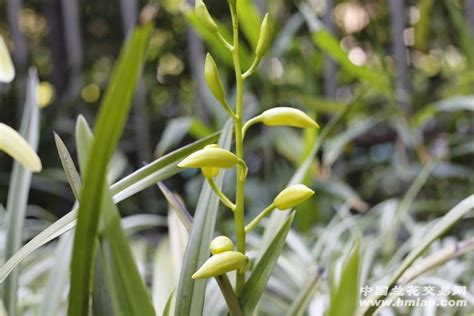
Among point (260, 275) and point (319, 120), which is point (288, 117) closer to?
point (260, 275)

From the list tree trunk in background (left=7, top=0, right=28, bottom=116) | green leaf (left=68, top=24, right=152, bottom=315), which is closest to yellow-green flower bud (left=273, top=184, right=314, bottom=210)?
green leaf (left=68, top=24, right=152, bottom=315)

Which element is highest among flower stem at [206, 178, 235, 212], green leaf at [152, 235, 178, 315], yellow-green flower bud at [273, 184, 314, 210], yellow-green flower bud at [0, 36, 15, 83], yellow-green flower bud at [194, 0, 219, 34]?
yellow-green flower bud at [0, 36, 15, 83]

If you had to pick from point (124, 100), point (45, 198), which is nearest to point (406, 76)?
point (45, 198)

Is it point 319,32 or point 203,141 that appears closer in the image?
point 203,141

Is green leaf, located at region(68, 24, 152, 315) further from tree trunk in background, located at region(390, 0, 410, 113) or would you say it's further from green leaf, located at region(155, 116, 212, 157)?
tree trunk in background, located at region(390, 0, 410, 113)

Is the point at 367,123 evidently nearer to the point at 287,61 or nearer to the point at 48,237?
the point at 287,61

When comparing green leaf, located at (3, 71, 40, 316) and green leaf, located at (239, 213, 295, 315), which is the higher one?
green leaf, located at (3, 71, 40, 316)


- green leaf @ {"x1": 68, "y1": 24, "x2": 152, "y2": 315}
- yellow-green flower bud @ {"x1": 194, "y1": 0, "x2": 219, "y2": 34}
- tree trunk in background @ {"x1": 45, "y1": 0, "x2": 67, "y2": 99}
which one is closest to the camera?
green leaf @ {"x1": 68, "y1": 24, "x2": 152, "y2": 315}

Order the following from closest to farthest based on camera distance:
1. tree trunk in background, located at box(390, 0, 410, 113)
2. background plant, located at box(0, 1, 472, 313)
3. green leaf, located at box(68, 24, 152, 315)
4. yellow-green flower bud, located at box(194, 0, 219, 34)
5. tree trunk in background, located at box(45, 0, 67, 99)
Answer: green leaf, located at box(68, 24, 152, 315) < yellow-green flower bud, located at box(194, 0, 219, 34) < background plant, located at box(0, 1, 472, 313) < tree trunk in background, located at box(390, 0, 410, 113) < tree trunk in background, located at box(45, 0, 67, 99)

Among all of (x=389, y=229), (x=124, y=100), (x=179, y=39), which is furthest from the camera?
(x=179, y=39)
